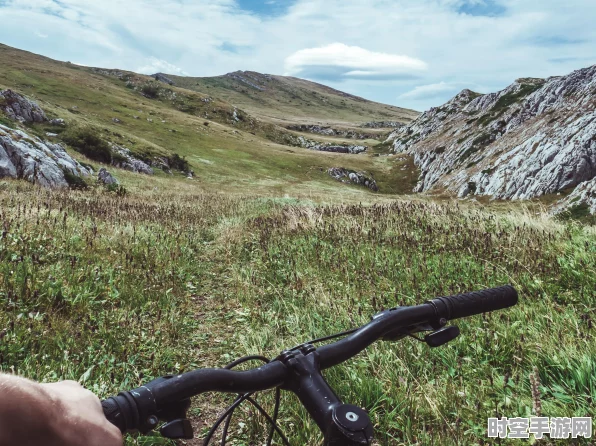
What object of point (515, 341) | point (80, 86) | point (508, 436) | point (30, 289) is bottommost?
point (30, 289)

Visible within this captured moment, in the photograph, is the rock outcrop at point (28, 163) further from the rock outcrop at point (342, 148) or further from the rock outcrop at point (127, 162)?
the rock outcrop at point (342, 148)

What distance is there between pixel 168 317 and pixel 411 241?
5.29 m

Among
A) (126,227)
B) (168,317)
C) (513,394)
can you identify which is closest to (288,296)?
(168,317)

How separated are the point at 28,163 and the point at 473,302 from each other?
26833 mm

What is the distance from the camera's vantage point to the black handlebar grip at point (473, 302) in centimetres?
221

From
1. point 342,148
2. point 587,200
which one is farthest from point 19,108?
point 342,148

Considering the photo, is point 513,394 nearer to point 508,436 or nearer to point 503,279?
point 508,436

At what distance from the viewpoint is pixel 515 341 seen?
13.5 ft

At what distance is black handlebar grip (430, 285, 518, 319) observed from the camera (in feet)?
7.25

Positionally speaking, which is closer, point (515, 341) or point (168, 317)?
point (515, 341)

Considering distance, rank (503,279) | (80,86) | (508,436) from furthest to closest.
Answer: (80,86) → (503,279) → (508,436)

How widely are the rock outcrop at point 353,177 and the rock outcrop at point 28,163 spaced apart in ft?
208

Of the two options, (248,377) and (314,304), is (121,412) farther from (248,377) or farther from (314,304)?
(314,304)

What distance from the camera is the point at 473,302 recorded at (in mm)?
2322
